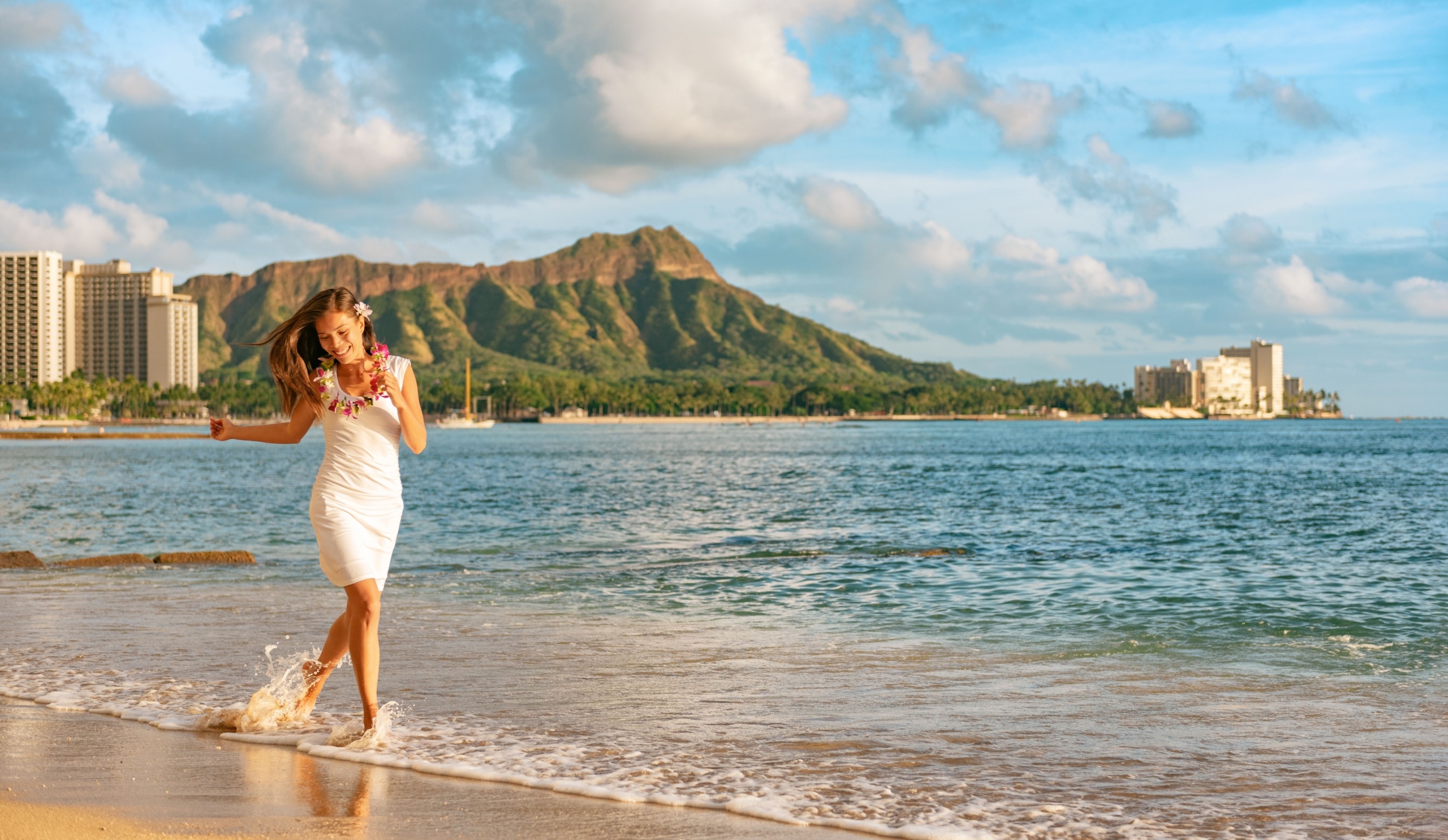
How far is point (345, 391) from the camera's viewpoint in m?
6.45

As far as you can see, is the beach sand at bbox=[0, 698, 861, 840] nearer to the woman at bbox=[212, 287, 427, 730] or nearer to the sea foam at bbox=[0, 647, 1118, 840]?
the sea foam at bbox=[0, 647, 1118, 840]

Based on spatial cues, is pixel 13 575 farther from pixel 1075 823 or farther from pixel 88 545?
pixel 1075 823

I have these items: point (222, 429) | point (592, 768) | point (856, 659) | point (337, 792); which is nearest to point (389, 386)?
point (222, 429)

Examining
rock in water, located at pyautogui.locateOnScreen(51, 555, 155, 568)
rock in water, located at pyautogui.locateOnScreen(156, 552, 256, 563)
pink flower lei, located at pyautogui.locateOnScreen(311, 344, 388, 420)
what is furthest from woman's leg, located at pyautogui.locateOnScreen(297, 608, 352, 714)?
rock in water, located at pyautogui.locateOnScreen(51, 555, 155, 568)

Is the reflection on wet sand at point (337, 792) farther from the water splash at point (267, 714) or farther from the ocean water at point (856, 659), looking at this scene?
the water splash at point (267, 714)

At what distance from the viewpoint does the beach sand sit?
5305 millimetres

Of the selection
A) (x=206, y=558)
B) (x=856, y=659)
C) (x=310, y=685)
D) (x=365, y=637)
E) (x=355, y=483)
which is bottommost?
(x=206, y=558)

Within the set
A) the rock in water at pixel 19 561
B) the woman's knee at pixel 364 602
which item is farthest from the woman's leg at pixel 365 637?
the rock in water at pixel 19 561

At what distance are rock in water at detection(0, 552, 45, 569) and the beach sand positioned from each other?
13627 mm

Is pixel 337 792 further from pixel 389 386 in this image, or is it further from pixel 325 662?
pixel 389 386

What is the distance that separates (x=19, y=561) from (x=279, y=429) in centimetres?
1535

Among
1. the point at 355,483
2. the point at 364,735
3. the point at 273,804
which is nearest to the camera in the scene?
the point at 273,804

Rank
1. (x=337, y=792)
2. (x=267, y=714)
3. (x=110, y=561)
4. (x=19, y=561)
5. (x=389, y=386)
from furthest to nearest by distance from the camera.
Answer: (x=110, y=561)
(x=19, y=561)
(x=267, y=714)
(x=389, y=386)
(x=337, y=792)

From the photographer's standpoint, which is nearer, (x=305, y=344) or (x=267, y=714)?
(x=305, y=344)
